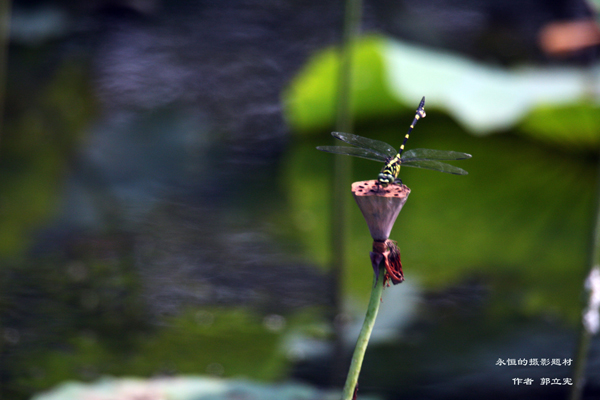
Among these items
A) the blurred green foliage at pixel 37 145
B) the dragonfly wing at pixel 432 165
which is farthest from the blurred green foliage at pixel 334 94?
the dragonfly wing at pixel 432 165

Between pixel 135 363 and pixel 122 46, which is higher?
pixel 122 46

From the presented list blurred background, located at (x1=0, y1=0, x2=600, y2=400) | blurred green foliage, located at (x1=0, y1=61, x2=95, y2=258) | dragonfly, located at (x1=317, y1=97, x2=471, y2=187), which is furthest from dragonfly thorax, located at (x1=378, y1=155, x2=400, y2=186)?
blurred green foliage, located at (x1=0, y1=61, x2=95, y2=258)

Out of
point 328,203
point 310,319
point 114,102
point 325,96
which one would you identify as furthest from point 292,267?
point 114,102

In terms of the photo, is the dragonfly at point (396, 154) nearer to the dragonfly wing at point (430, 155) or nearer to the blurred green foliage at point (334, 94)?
the dragonfly wing at point (430, 155)

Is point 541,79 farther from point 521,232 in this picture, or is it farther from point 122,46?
point 122,46

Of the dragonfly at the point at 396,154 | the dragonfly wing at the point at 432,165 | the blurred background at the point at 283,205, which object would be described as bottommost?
the blurred background at the point at 283,205

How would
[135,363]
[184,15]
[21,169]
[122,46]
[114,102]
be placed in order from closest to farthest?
1. [135,363]
2. [21,169]
3. [114,102]
4. [122,46]
5. [184,15]

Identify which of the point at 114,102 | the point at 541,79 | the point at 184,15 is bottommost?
the point at 114,102
